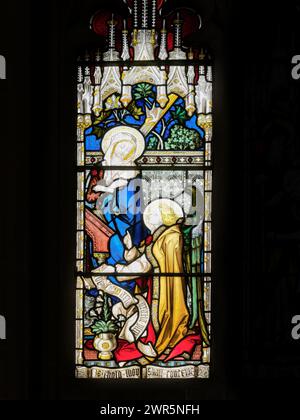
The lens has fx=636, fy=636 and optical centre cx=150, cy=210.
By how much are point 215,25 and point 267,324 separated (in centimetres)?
173

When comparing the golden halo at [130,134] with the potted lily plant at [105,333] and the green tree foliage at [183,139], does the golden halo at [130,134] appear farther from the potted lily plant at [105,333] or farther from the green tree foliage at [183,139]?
the potted lily plant at [105,333]

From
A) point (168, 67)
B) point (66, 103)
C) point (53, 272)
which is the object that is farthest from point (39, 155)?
point (168, 67)

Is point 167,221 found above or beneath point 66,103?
beneath

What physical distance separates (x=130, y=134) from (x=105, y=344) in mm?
1232

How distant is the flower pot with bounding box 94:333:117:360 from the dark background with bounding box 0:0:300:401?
152mm

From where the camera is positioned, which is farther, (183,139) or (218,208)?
(183,139)

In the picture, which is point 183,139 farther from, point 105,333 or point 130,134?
point 105,333

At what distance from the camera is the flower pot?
3676 millimetres

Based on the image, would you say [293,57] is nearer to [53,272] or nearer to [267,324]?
[267,324]

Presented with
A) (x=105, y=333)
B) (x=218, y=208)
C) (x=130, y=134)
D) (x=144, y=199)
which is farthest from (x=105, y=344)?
(x=130, y=134)

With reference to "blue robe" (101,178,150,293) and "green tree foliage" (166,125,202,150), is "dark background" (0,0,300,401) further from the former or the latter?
"blue robe" (101,178,150,293)

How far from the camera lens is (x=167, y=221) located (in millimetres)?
3699

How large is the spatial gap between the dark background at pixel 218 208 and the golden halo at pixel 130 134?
0.21 meters

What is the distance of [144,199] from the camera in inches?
146
